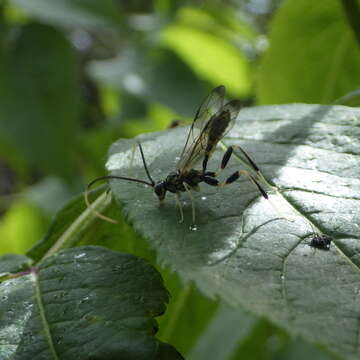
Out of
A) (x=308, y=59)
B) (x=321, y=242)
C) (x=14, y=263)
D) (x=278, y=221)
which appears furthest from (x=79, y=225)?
(x=308, y=59)

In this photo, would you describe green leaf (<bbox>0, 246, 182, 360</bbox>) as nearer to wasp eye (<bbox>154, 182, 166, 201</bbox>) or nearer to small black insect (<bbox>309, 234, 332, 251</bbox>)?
wasp eye (<bbox>154, 182, 166, 201</bbox>)

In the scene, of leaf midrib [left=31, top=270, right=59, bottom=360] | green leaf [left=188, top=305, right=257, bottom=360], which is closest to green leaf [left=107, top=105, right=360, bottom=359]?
leaf midrib [left=31, top=270, right=59, bottom=360]

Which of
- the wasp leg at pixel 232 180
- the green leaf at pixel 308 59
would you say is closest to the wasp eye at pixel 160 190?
the wasp leg at pixel 232 180

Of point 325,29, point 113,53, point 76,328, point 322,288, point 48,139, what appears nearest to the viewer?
point 322,288

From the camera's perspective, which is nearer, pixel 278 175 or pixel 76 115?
pixel 278 175

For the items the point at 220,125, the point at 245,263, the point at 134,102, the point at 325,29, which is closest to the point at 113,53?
the point at 134,102

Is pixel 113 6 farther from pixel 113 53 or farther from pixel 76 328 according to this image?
pixel 113 53
